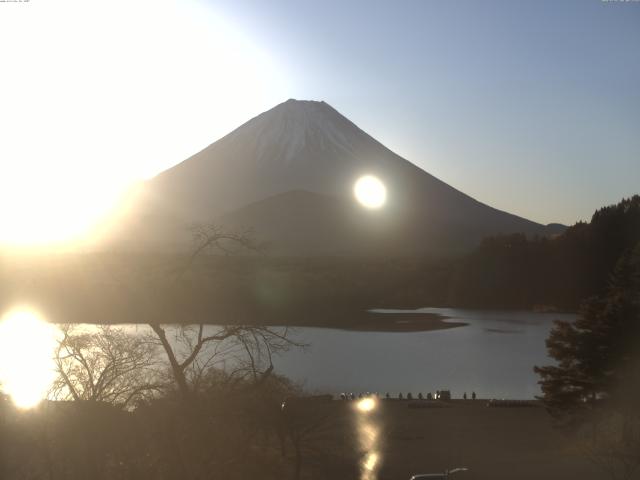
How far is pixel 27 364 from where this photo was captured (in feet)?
33.7

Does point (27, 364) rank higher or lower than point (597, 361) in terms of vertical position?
higher

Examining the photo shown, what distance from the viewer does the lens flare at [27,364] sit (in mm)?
8088

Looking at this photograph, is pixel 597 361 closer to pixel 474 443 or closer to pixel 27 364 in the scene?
pixel 474 443

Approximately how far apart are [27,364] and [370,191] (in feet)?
308

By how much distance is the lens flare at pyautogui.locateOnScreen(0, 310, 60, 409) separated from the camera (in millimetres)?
8088

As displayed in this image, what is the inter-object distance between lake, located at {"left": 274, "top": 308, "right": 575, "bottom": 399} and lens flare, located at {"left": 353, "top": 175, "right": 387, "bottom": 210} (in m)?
64.2

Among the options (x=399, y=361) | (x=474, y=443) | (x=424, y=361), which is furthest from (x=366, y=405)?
(x=424, y=361)

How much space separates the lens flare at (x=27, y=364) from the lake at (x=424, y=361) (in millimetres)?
5523

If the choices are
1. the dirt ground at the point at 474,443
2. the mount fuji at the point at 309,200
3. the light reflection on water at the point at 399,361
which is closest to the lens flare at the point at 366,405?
the dirt ground at the point at 474,443

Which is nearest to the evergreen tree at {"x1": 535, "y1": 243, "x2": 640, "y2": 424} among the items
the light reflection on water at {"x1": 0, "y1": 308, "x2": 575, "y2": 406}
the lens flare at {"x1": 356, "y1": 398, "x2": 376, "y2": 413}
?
the lens flare at {"x1": 356, "y1": 398, "x2": 376, "y2": 413}

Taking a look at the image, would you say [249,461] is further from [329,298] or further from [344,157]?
[344,157]

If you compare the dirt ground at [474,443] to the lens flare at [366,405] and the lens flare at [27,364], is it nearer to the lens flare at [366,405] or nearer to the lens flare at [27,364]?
the lens flare at [366,405]

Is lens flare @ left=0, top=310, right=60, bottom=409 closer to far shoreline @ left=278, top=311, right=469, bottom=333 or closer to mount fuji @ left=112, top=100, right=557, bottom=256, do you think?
far shoreline @ left=278, top=311, right=469, bottom=333

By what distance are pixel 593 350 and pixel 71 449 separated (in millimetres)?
8556
